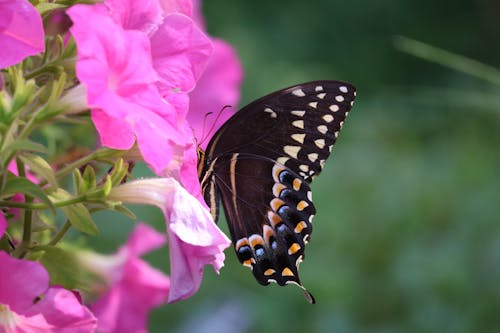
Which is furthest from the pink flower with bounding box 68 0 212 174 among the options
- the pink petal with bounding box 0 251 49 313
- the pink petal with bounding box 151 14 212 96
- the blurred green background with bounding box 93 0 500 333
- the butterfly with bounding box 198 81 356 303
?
the blurred green background with bounding box 93 0 500 333

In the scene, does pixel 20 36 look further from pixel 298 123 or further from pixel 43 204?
pixel 298 123

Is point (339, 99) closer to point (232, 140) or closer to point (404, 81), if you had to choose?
point (232, 140)

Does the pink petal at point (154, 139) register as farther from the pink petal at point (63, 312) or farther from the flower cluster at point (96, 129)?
the pink petal at point (63, 312)

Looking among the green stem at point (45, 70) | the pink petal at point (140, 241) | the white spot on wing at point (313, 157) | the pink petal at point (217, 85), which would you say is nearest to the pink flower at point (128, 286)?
the pink petal at point (140, 241)

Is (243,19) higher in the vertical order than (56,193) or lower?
lower

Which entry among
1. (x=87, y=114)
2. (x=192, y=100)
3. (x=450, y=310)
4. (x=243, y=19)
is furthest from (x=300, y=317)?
(x=243, y=19)

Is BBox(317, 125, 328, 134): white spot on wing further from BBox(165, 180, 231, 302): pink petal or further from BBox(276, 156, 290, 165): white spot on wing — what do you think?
BBox(165, 180, 231, 302): pink petal

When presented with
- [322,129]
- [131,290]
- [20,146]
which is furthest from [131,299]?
[20,146]
